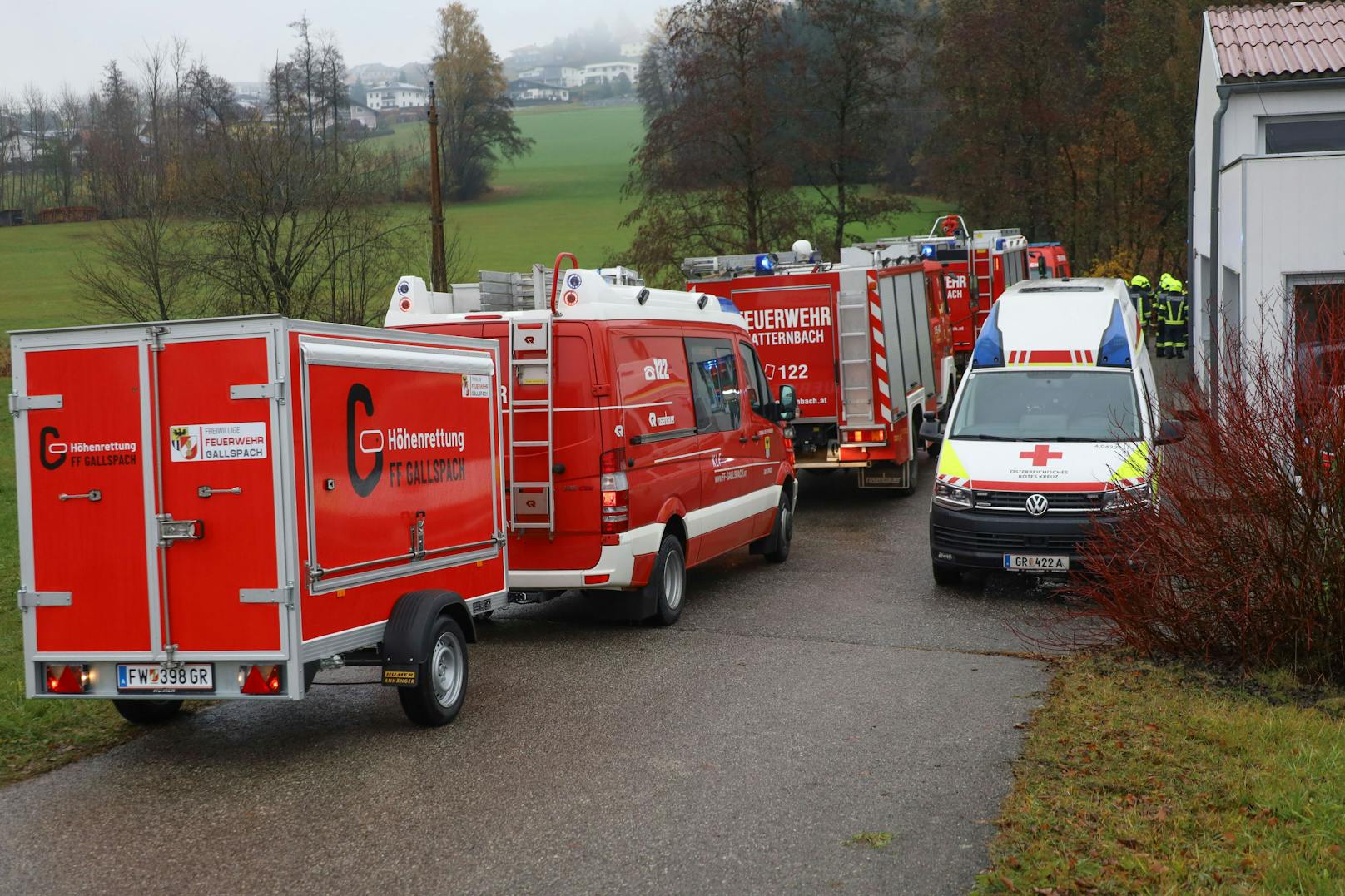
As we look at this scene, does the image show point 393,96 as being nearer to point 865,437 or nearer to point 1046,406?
point 865,437

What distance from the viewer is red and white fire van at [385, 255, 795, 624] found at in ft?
30.7

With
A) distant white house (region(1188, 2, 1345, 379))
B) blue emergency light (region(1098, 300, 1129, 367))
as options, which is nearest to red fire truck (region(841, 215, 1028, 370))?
distant white house (region(1188, 2, 1345, 379))

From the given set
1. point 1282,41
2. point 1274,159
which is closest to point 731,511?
point 1274,159

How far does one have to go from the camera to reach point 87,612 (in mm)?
6617

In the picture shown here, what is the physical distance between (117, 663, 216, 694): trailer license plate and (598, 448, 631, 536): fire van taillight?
344 cm

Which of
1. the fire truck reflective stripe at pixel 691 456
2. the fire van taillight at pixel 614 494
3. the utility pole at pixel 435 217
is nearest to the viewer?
the fire van taillight at pixel 614 494

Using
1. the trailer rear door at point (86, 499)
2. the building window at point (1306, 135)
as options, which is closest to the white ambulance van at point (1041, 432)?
the trailer rear door at point (86, 499)

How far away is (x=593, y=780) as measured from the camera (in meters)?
6.38

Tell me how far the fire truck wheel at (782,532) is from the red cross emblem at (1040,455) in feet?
9.18

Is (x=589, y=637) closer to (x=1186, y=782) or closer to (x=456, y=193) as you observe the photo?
(x=1186, y=782)

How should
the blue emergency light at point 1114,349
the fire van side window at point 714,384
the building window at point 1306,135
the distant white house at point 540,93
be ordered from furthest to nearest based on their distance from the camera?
the distant white house at point 540,93 → the building window at point 1306,135 → the blue emergency light at point 1114,349 → the fire van side window at point 714,384

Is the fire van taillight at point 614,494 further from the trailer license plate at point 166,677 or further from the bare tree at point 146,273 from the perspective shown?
the bare tree at point 146,273

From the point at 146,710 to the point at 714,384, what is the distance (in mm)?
5640

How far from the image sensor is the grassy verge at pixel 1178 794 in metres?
4.76
